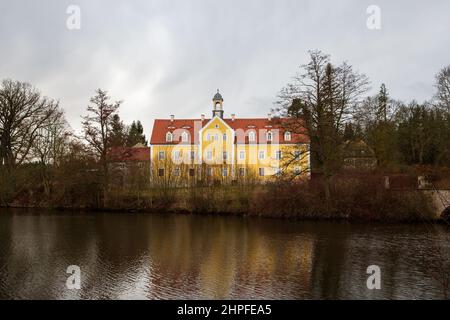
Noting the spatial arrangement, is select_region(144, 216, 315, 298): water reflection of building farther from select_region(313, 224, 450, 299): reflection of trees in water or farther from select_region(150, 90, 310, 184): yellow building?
select_region(150, 90, 310, 184): yellow building

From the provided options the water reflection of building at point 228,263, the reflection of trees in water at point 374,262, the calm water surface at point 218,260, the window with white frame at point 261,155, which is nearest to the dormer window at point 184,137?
the window with white frame at point 261,155

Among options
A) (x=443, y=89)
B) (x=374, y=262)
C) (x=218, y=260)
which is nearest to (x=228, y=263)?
(x=218, y=260)

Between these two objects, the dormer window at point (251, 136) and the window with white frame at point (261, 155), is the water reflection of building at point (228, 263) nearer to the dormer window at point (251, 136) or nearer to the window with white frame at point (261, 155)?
the window with white frame at point (261, 155)

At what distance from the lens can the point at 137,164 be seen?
40.9 metres

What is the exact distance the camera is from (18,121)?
41.3 m

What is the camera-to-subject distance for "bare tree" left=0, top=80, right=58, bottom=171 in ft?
→ 134

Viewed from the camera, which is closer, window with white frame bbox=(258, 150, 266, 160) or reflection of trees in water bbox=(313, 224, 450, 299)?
reflection of trees in water bbox=(313, 224, 450, 299)

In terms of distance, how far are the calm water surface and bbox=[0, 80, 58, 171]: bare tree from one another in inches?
590

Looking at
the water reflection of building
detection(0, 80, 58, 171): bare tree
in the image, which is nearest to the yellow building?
detection(0, 80, 58, 171): bare tree

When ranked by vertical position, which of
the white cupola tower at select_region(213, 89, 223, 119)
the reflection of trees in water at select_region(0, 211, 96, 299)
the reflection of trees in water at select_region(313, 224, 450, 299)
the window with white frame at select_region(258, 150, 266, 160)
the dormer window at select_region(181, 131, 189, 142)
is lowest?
the reflection of trees in water at select_region(313, 224, 450, 299)
